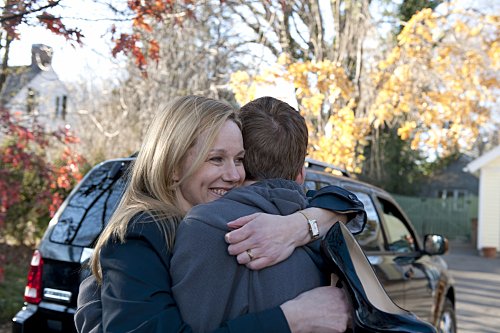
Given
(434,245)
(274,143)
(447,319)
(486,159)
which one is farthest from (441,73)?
(486,159)

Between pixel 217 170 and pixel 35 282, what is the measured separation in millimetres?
2518

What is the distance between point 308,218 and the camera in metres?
2.33

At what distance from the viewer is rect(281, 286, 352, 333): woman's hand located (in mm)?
2061

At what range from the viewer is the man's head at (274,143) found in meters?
2.36

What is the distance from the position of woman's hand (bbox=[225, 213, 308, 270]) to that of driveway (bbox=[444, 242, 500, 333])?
325 inches

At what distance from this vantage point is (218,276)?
2004mm

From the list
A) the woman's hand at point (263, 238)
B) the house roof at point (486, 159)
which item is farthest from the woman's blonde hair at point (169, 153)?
the house roof at point (486, 159)

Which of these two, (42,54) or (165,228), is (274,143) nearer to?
(165,228)

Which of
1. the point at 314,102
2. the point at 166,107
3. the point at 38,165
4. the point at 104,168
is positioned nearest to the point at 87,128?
the point at 314,102

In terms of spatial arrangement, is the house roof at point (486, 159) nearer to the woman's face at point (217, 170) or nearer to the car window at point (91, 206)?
the car window at point (91, 206)

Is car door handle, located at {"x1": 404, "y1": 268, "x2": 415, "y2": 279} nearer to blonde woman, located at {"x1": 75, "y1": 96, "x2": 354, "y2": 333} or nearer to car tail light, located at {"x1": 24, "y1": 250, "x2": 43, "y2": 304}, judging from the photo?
car tail light, located at {"x1": 24, "y1": 250, "x2": 43, "y2": 304}

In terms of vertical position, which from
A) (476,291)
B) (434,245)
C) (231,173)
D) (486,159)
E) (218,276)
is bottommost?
(476,291)

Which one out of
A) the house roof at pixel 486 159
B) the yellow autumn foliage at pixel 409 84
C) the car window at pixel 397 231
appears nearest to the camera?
the car window at pixel 397 231

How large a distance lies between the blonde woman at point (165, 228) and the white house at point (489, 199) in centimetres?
2475
